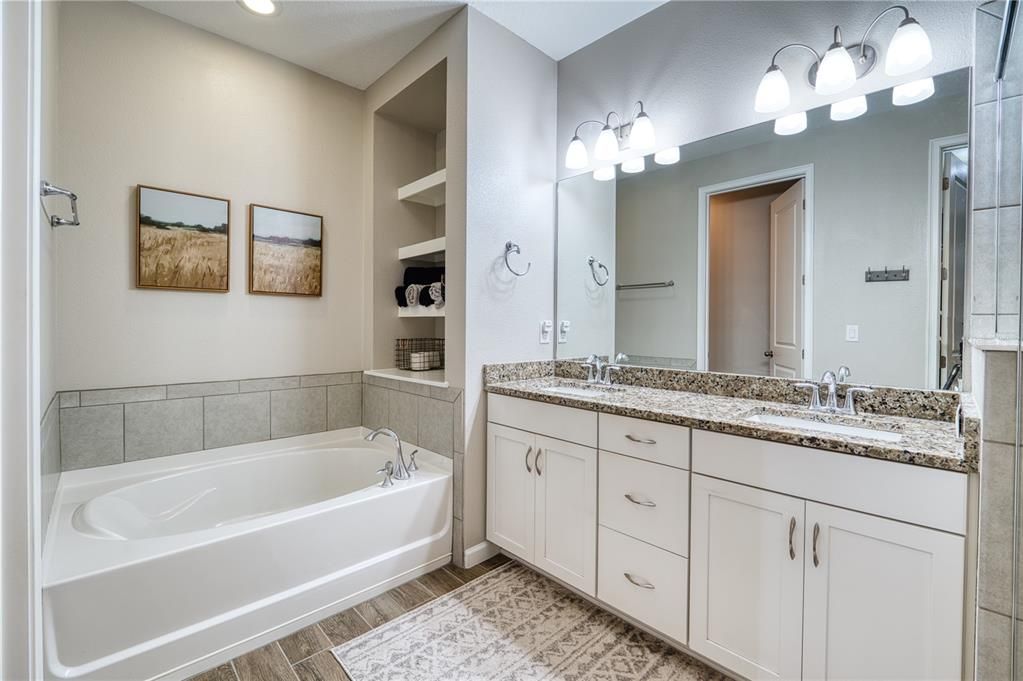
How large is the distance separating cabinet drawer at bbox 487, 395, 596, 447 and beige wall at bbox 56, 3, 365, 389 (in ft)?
4.08

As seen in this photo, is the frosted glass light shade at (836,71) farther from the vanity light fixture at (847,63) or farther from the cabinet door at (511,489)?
the cabinet door at (511,489)

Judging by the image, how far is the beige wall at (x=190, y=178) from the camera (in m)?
2.03

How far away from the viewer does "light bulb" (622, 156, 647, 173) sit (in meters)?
2.28

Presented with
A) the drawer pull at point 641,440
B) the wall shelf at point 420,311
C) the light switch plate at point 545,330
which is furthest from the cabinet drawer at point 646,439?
the wall shelf at point 420,311

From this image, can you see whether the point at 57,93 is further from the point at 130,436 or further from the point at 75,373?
the point at 130,436

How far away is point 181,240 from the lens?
2270 mm

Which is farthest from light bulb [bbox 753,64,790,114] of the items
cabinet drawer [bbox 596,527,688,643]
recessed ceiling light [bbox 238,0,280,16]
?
recessed ceiling light [bbox 238,0,280,16]

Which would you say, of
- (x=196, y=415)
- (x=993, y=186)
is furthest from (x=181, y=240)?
(x=993, y=186)

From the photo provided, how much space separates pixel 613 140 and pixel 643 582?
207 cm

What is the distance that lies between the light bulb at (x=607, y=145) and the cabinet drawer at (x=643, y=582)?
6.03ft

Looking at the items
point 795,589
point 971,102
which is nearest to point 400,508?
point 795,589

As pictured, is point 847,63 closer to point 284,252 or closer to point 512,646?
point 512,646

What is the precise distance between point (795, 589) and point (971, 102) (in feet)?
5.26

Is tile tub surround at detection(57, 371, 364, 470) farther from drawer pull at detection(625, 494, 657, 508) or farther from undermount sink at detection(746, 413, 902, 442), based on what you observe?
undermount sink at detection(746, 413, 902, 442)
